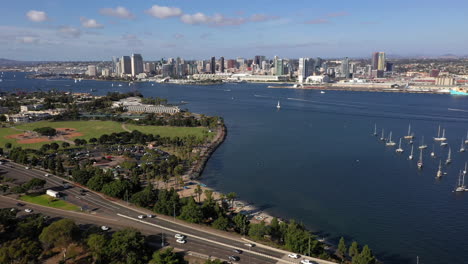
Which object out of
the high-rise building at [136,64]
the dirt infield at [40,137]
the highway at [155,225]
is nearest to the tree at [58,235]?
the highway at [155,225]

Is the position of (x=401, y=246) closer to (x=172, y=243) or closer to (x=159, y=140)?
(x=172, y=243)

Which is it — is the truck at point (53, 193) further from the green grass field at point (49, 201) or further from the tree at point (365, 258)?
the tree at point (365, 258)

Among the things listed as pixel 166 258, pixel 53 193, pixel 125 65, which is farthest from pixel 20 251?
pixel 125 65

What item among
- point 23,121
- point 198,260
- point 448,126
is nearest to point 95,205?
point 198,260

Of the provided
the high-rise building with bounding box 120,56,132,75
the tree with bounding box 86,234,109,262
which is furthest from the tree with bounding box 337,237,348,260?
the high-rise building with bounding box 120,56,132,75

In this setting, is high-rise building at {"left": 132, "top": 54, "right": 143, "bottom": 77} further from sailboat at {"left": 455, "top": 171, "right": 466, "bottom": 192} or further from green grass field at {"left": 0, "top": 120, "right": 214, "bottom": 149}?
sailboat at {"left": 455, "top": 171, "right": 466, "bottom": 192}
